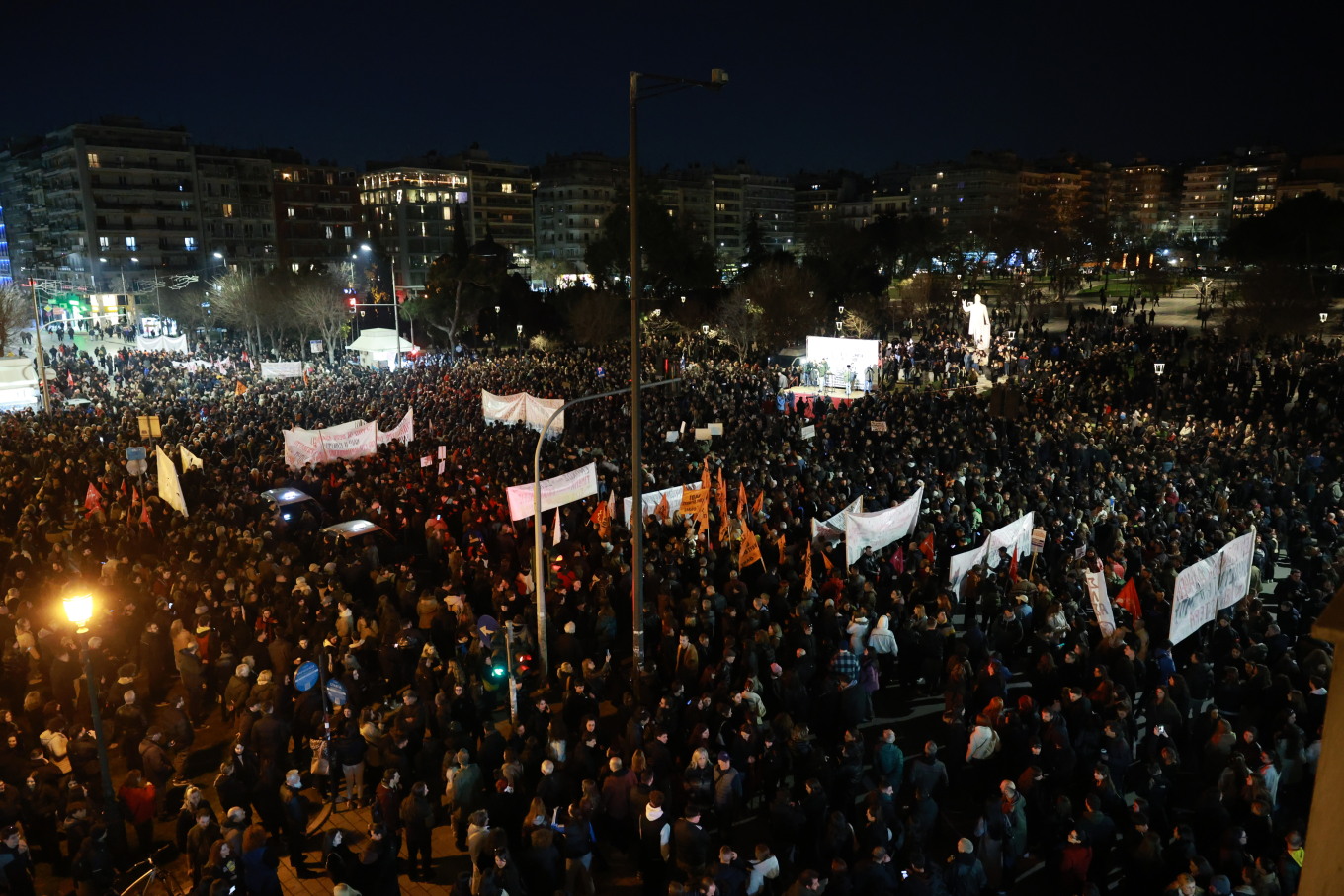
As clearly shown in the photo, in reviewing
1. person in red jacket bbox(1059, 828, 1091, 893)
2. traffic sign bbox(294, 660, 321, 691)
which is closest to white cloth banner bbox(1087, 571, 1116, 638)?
person in red jacket bbox(1059, 828, 1091, 893)

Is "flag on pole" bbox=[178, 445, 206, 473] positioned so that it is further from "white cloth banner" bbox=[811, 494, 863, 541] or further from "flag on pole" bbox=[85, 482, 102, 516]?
"white cloth banner" bbox=[811, 494, 863, 541]

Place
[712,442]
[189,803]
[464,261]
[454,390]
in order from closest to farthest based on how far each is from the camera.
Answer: [189,803], [712,442], [454,390], [464,261]

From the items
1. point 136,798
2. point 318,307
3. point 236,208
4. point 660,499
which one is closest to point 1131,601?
point 660,499

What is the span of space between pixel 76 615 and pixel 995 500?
1373 centimetres

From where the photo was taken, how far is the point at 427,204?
101875 mm

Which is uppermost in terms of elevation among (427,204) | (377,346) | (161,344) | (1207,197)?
(1207,197)

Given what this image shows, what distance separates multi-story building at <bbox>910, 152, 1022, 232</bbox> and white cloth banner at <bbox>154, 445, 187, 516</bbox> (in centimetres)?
12033

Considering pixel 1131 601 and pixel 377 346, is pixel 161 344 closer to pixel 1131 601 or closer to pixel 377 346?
pixel 377 346

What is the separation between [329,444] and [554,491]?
26.3ft

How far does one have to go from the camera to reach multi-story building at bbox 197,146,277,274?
85938 mm

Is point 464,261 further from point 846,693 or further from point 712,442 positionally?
point 846,693

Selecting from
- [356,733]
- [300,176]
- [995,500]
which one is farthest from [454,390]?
[300,176]

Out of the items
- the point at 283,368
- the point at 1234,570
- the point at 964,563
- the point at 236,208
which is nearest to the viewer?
the point at 1234,570

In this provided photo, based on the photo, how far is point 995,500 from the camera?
16.0 m
